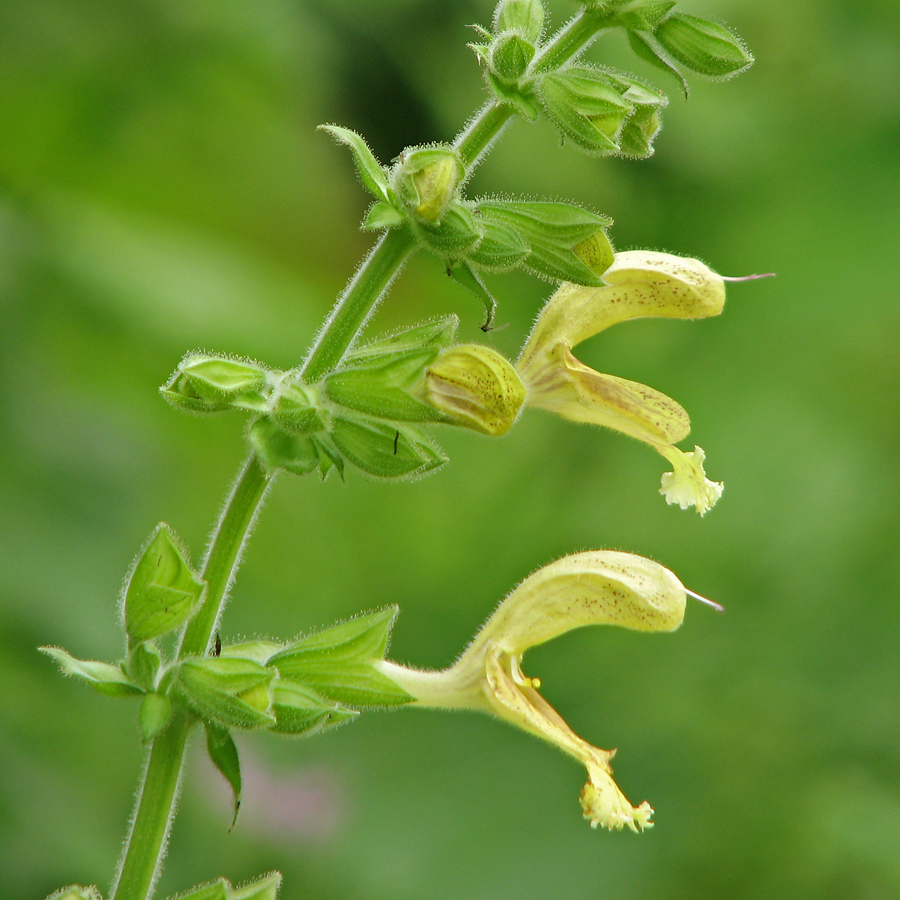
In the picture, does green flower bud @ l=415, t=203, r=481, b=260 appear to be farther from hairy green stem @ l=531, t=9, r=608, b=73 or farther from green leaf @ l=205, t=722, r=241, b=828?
green leaf @ l=205, t=722, r=241, b=828

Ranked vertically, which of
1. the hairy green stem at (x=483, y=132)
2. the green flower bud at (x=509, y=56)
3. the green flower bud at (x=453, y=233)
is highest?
the green flower bud at (x=509, y=56)

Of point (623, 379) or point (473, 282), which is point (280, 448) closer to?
point (473, 282)

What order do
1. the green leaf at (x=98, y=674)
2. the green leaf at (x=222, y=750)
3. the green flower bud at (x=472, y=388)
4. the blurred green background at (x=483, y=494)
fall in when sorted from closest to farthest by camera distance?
the green leaf at (x=98, y=674)
the green leaf at (x=222, y=750)
the green flower bud at (x=472, y=388)
the blurred green background at (x=483, y=494)

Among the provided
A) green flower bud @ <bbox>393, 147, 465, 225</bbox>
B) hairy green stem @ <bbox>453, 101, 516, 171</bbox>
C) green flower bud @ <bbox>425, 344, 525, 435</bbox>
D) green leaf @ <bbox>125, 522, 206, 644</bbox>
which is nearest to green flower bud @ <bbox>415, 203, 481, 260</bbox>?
green flower bud @ <bbox>393, 147, 465, 225</bbox>

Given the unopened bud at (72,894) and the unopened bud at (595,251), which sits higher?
the unopened bud at (595,251)

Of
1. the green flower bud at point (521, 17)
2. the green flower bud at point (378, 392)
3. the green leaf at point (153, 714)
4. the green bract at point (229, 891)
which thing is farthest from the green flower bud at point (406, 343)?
the green bract at point (229, 891)

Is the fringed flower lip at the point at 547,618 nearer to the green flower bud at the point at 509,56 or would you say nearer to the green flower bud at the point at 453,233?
the green flower bud at the point at 453,233
